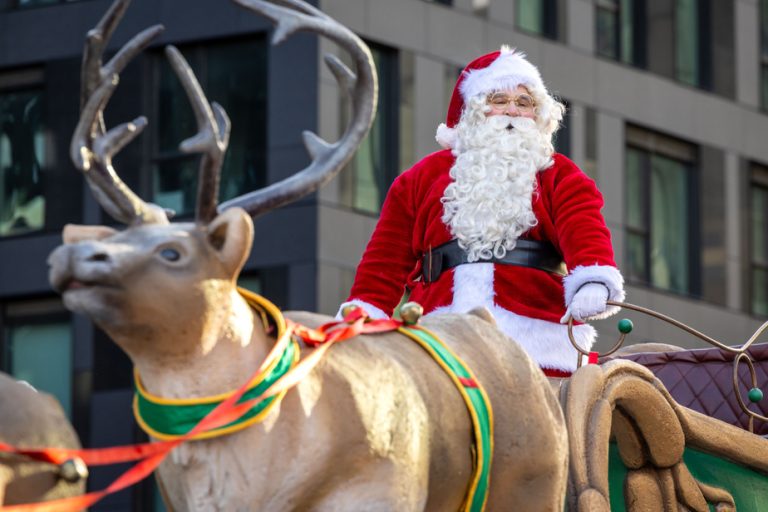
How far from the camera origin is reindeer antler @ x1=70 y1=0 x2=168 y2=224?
4.73m

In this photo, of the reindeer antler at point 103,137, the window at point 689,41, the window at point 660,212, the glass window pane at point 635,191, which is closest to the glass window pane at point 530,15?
the window at point 660,212

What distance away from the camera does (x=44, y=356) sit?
1997 centimetres

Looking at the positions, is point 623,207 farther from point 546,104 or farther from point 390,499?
point 390,499

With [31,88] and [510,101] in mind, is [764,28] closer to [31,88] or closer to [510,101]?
[31,88]

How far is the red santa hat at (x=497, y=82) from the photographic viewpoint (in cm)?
738

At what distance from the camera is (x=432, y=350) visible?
5.22 m

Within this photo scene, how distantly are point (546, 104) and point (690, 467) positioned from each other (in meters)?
1.49

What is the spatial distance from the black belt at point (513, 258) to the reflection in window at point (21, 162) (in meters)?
13.4

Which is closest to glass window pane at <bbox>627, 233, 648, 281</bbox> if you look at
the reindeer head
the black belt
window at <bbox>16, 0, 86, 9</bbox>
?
window at <bbox>16, 0, 86, 9</bbox>

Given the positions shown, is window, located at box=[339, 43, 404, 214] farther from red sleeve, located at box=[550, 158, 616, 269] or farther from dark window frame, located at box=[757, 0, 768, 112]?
red sleeve, located at box=[550, 158, 616, 269]

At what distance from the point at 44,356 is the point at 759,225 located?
911cm

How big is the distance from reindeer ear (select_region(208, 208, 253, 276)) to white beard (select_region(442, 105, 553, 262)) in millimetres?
2459

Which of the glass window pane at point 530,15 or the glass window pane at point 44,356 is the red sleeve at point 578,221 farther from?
the glass window pane at point 530,15

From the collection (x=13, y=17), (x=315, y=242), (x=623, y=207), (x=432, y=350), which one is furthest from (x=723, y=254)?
(x=432, y=350)
